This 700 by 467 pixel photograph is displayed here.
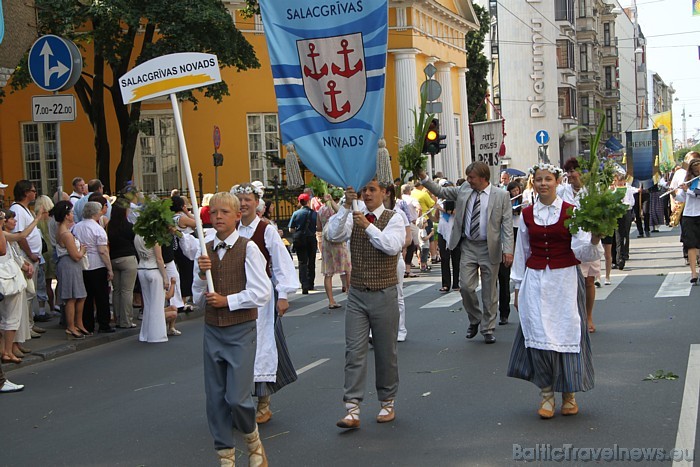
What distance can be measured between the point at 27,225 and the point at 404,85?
2711 centimetres

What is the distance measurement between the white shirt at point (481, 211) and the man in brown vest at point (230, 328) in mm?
5521

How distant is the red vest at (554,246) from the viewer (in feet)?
26.1

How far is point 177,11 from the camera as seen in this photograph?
1061 inches

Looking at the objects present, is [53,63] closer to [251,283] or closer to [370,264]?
[370,264]

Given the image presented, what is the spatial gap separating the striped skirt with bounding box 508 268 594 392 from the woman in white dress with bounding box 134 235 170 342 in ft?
22.2

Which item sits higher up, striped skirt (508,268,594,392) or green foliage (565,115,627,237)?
green foliage (565,115,627,237)

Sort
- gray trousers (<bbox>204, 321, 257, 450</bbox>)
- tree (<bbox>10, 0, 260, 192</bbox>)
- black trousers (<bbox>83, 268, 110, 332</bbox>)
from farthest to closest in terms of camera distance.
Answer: tree (<bbox>10, 0, 260, 192</bbox>) < black trousers (<bbox>83, 268, 110, 332</bbox>) < gray trousers (<bbox>204, 321, 257, 450</bbox>)

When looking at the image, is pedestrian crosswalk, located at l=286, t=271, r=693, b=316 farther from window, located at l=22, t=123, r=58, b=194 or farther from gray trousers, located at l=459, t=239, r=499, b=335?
window, located at l=22, t=123, r=58, b=194

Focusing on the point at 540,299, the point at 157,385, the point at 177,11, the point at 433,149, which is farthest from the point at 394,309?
the point at 177,11

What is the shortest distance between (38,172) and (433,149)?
22.9 meters

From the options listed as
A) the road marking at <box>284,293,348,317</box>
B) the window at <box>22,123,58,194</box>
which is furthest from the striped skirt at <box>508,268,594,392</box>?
the window at <box>22,123,58,194</box>

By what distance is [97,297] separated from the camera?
14.2 m

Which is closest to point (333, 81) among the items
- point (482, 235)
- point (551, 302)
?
point (551, 302)

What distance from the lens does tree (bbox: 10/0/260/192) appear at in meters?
26.1
